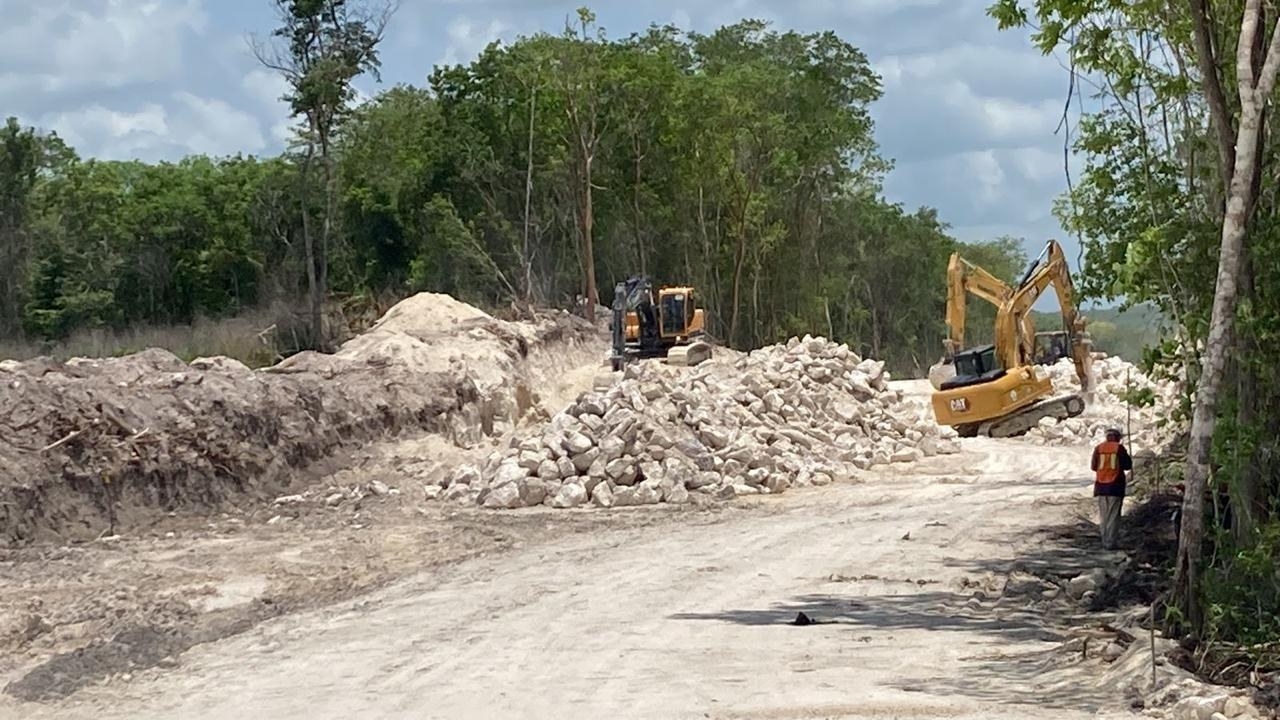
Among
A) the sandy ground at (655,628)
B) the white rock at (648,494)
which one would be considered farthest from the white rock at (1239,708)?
the white rock at (648,494)

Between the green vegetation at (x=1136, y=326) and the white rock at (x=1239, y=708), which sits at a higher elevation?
the green vegetation at (x=1136, y=326)

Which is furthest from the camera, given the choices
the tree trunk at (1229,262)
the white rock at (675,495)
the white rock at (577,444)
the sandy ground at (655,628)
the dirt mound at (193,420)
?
the white rock at (577,444)

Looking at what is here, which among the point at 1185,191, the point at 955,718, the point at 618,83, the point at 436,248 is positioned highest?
the point at 618,83

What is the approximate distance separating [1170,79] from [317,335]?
3182 centimetres

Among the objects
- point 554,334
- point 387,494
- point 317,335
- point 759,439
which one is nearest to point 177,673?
point 387,494

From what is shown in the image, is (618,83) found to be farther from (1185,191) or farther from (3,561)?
(1185,191)

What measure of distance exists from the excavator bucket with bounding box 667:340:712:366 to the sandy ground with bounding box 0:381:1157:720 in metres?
15.6

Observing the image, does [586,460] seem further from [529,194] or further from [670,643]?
[529,194]

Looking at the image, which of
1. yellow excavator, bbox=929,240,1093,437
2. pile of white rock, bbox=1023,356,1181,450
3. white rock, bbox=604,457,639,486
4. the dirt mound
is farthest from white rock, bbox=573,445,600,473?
yellow excavator, bbox=929,240,1093,437

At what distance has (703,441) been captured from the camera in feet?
78.6

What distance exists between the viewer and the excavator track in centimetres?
3106

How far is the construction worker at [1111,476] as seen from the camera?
16.0m

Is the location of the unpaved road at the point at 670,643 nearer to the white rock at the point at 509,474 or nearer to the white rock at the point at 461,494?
the white rock at the point at 509,474

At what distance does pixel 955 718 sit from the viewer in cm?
913
